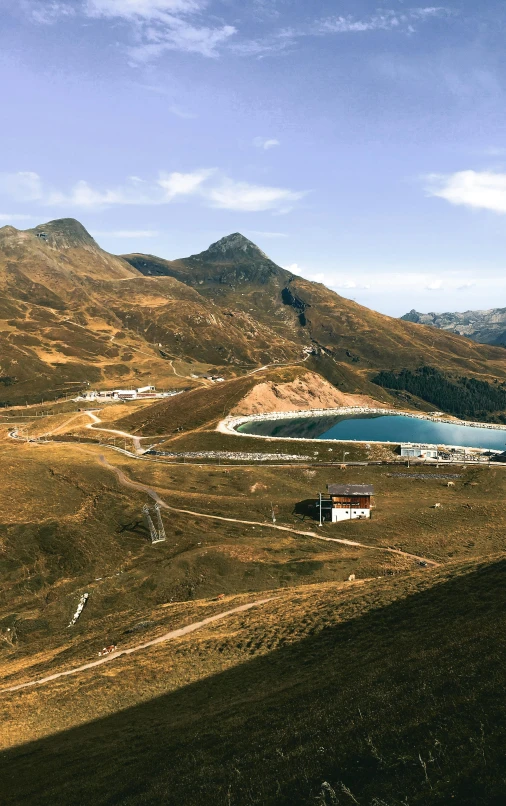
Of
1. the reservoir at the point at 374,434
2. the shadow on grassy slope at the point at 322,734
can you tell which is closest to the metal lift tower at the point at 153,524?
the shadow on grassy slope at the point at 322,734

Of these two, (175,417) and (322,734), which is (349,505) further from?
(175,417)

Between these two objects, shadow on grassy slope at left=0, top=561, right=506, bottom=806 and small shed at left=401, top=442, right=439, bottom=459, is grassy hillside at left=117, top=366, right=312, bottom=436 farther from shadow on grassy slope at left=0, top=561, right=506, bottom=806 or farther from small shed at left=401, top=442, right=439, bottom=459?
shadow on grassy slope at left=0, top=561, right=506, bottom=806

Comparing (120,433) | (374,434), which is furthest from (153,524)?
(374,434)

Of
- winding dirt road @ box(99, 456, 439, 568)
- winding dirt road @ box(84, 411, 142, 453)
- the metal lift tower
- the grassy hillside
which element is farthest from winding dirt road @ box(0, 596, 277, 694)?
the grassy hillside

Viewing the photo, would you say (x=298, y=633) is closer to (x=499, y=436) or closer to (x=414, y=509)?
(x=414, y=509)

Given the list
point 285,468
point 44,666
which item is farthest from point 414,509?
point 44,666

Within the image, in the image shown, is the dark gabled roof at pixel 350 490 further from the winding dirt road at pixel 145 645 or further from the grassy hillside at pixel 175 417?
the grassy hillside at pixel 175 417
